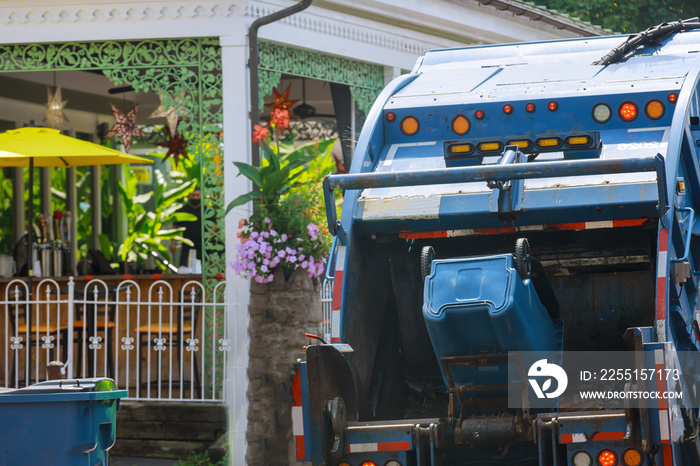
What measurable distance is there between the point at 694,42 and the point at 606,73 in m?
0.71

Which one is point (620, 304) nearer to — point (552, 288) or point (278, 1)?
point (552, 288)

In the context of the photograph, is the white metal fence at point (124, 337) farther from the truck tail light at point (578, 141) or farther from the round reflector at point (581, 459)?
the round reflector at point (581, 459)

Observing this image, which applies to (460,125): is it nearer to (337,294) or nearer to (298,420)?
(337,294)

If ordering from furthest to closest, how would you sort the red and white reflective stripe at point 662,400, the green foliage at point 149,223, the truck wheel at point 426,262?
the green foliage at point 149,223, the truck wheel at point 426,262, the red and white reflective stripe at point 662,400

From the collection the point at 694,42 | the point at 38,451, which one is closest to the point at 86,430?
the point at 38,451

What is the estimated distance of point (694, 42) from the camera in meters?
6.12

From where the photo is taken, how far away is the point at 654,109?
214 inches

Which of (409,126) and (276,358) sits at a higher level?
(409,126)

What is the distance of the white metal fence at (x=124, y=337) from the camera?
8.61 metres

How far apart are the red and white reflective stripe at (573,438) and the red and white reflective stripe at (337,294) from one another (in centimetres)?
122

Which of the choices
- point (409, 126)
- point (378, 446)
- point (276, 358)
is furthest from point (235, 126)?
point (378, 446)

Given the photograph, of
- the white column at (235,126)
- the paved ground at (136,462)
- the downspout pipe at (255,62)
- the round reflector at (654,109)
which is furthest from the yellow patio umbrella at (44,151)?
the round reflector at (654,109)

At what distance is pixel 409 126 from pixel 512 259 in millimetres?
1431

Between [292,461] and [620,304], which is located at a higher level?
[620,304]
